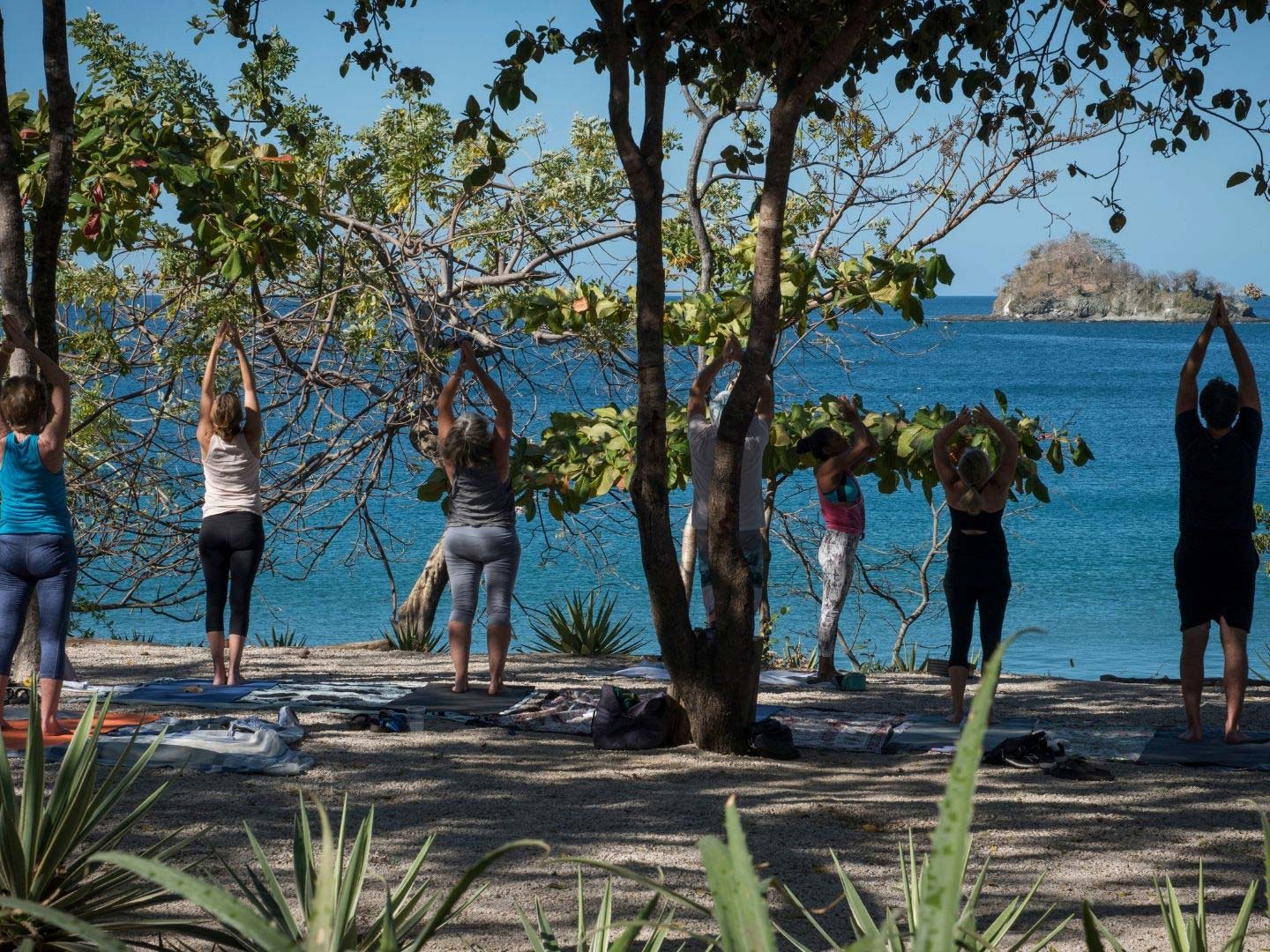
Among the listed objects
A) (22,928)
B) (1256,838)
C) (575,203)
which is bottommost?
(1256,838)

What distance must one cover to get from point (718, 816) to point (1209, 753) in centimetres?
273

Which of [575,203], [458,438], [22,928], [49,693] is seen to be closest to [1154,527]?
[575,203]

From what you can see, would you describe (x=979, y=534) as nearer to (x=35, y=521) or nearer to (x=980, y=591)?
(x=980, y=591)

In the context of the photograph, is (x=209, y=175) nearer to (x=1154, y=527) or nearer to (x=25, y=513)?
(x=25, y=513)

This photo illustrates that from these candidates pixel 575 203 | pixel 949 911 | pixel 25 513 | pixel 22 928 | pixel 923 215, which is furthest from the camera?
pixel 923 215

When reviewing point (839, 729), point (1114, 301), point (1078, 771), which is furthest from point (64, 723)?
point (1114, 301)

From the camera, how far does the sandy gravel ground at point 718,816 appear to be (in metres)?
4.26

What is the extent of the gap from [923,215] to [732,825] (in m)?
11.5

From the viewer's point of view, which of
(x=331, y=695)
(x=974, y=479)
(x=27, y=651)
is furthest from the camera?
(x=27, y=651)

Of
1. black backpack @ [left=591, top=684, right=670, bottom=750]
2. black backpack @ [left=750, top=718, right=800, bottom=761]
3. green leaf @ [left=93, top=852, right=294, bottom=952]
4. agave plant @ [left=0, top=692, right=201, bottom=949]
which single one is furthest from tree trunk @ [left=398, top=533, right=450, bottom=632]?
green leaf @ [left=93, top=852, right=294, bottom=952]

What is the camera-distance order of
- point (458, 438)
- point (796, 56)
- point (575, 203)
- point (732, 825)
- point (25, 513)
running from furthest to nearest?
1. point (575, 203)
2. point (458, 438)
3. point (796, 56)
4. point (25, 513)
5. point (732, 825)

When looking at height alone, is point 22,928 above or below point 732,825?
below

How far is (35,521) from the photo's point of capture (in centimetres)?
566

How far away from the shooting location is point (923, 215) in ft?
39.4
